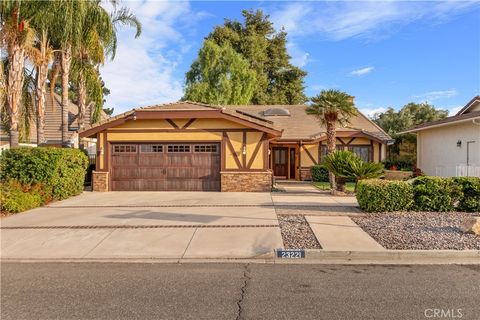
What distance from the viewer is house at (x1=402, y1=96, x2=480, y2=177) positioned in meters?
16.4

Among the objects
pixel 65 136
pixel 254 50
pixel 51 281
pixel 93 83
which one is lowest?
pixel 51 281

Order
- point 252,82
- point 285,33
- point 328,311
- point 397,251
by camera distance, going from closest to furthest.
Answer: point 328,311 → point 397,251 → point 252,82 → point 285,33

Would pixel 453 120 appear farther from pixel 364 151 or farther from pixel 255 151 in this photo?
pixel 255 151

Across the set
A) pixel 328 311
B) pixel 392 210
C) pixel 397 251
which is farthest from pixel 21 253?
pixel 392 210

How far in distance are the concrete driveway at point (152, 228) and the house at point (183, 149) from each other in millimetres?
2938

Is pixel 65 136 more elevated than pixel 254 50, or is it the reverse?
pixel 254 50

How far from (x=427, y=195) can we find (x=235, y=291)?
746 cm

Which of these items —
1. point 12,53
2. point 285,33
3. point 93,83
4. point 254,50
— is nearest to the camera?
point 12,53

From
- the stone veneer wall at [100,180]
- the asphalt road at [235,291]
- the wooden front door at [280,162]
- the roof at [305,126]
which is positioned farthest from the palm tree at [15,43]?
the wooden front door at [280,162]

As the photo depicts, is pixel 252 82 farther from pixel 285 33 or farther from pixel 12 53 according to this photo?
pixel 12 53

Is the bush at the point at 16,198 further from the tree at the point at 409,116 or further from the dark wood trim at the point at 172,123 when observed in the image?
the tree at the point at 409,116

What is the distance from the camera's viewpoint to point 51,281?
525 centimetres

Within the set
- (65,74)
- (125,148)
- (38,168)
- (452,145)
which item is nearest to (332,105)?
(452,145)

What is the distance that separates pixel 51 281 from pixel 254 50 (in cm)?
3598
